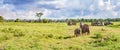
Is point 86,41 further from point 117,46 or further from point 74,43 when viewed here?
point 117,46

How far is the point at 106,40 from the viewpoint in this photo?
76.4 ft

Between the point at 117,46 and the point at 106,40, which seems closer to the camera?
the point at 117,46

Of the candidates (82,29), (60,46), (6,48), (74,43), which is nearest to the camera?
(6,48)

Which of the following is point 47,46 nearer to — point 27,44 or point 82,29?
point 27,44

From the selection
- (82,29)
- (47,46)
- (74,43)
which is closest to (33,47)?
(47,46)

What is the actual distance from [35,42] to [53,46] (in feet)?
5.70

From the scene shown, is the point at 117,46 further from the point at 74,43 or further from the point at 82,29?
the point at 82,29

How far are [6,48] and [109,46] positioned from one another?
6612 mm

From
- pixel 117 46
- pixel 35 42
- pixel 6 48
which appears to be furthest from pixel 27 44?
pixel 117 46

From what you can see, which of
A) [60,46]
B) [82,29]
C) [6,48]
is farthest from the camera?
[82,29]

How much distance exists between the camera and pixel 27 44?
853 inches

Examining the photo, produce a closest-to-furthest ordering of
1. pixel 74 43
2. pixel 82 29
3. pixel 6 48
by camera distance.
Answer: pixel 6 48, pixel 74 43, pixel 82 29

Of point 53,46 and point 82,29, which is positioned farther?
point 82,29

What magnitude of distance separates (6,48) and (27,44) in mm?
2150
